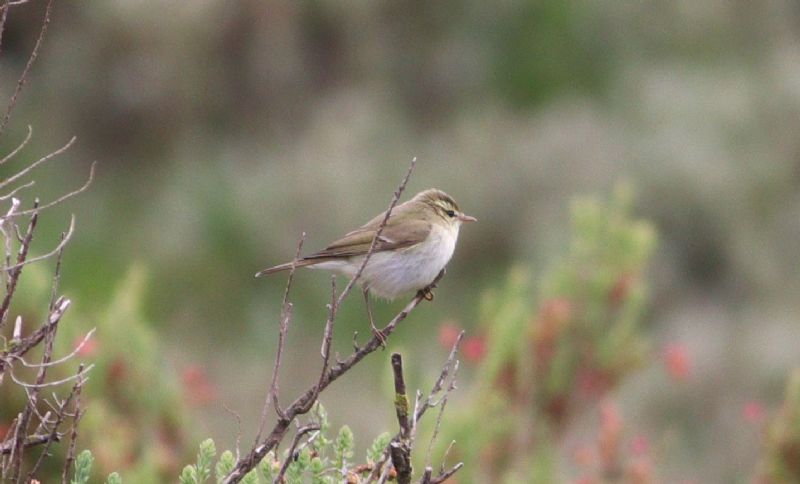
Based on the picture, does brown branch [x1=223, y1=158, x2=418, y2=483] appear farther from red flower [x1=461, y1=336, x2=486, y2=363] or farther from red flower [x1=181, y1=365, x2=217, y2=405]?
red flower [x1=461, y1=336, x2=486, y2=363]

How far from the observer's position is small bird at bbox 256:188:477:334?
5043mm

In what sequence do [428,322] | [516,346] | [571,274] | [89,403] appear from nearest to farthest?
1. [89,403]
2. [516,346]
3. [571,274]
4. [428,322]

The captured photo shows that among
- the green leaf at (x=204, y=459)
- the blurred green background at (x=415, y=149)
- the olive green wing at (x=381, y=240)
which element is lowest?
the blurred green background at (x=415, y=149)

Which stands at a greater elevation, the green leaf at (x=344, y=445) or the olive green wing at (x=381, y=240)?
the green leaf at (x=344, y=445)

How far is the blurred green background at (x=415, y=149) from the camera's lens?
13.0m

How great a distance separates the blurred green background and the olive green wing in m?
6.41

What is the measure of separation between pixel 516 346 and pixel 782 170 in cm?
878

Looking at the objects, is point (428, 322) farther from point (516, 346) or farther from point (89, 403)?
point (89, 403)

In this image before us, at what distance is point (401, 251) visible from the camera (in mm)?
5172

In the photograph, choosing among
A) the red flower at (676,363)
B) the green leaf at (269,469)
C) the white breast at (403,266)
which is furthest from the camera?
the red flower at (676,363)

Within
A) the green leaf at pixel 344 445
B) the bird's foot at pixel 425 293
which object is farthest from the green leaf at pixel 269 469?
the bird's foot at pixel 425 293

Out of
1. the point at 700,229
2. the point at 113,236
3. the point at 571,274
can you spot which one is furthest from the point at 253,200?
the point at 571,274

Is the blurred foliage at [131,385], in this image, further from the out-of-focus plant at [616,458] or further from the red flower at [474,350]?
the out-of-focus plant at [616,458]

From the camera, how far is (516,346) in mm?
6180
